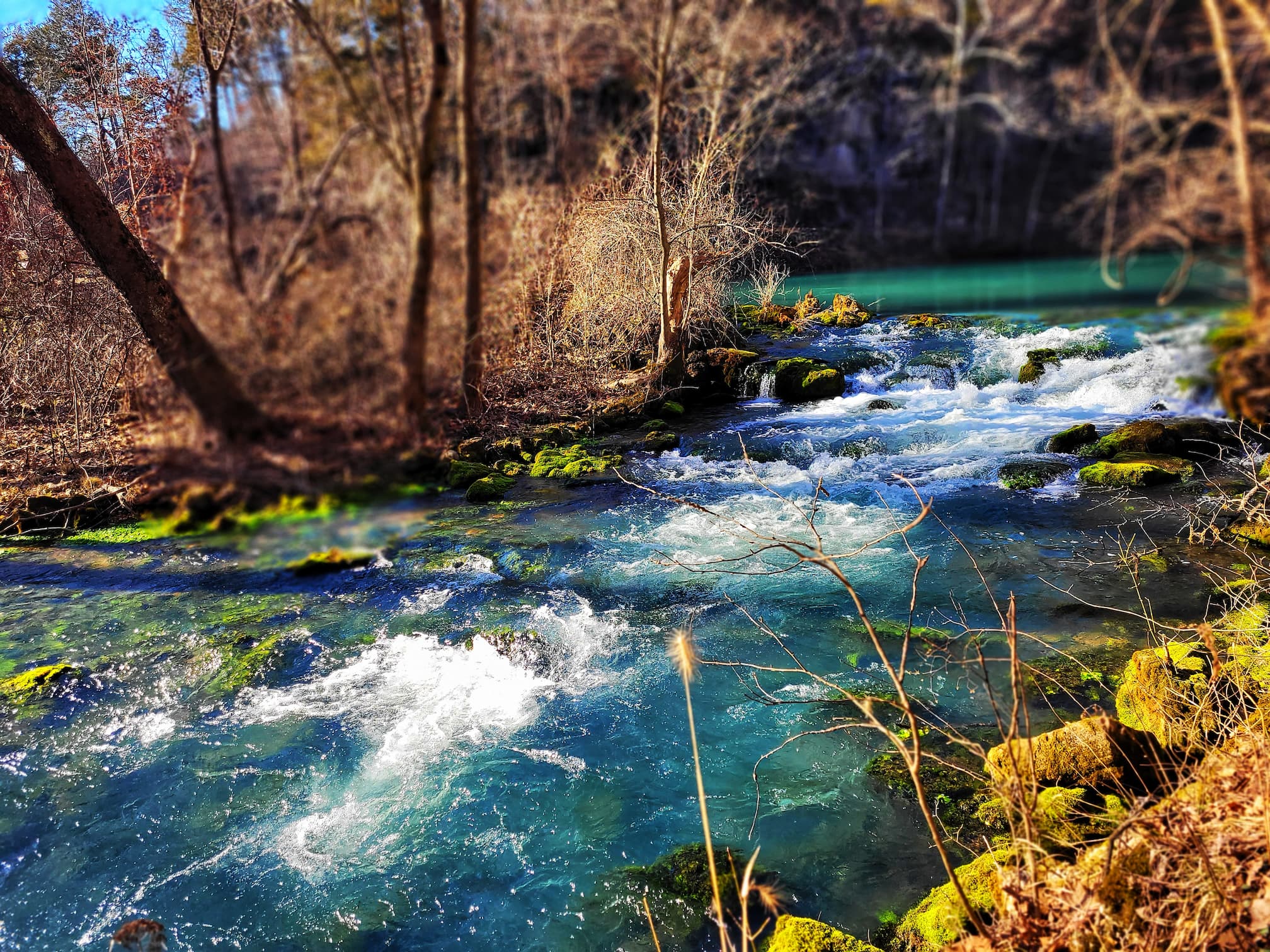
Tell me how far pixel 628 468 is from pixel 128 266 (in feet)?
5.62

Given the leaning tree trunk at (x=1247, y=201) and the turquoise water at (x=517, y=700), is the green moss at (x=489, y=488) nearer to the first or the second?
the turquoise water at (x=517, y=700)

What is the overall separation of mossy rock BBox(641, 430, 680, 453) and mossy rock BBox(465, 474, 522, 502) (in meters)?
0.48

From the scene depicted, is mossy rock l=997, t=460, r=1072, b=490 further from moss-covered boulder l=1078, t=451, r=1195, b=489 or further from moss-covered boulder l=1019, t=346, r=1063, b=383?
moss-covered boulder l=1019, t=346, r=1063, b=383

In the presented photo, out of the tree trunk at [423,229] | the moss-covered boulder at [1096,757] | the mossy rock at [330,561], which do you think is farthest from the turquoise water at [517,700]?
the tree trunk at [423,229]

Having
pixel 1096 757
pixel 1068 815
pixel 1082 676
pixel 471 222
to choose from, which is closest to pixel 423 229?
pixel 471 222

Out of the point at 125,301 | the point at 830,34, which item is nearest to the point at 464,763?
the point at 125,301

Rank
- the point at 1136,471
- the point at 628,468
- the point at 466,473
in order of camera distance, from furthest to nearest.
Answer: the point at 1136,471 → the point at 628,468 → the point at 466,473

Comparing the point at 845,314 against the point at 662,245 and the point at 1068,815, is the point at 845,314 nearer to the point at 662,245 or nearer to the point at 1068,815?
the point at 662,245

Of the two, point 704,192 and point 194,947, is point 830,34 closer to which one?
point 704,192

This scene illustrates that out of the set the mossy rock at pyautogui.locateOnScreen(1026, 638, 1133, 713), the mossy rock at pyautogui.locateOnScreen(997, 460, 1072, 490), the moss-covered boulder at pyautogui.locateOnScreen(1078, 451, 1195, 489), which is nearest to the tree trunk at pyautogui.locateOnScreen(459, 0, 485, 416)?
the moss-covered boulder at pyautogui.locateOnScreen(1078, 451, 1195, 489)

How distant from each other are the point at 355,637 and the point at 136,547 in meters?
2.08

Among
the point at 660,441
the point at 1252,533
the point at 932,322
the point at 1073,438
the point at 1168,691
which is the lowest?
the point at 1168,691

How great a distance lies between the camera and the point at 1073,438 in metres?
3.13

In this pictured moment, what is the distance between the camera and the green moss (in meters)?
1.96
